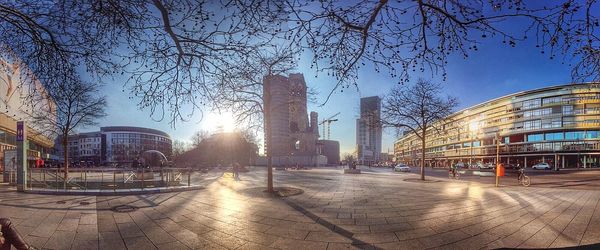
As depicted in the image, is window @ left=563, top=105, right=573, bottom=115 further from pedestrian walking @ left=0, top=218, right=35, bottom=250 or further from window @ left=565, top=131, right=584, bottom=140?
pedestrian walking @ left=0, top=218, right=35, bottom=250

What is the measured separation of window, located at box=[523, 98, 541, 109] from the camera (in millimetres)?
81562

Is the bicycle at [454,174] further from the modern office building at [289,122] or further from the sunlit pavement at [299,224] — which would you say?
the sunlit pavement at [299,224]

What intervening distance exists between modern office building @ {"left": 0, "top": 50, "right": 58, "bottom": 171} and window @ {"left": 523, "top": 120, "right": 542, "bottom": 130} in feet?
326

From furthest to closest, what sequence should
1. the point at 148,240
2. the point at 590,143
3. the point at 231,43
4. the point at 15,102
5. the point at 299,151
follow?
the point at 299,151
the point at 590,143
the point at 15,102
the point at 148,240
the point at 231,43

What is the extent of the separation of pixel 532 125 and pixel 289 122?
3192 inches

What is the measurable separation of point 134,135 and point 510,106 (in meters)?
156

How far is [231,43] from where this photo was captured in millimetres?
6059

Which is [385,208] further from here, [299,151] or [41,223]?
[299,151]

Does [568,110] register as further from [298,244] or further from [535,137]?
[298,244]

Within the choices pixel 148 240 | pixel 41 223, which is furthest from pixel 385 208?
pixel 41 223

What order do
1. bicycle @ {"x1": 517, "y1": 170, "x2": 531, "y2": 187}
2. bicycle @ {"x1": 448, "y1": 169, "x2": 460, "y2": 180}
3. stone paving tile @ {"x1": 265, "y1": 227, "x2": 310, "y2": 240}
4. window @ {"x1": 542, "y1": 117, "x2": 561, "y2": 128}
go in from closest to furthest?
stone paving tile @ {"x1": 265, "y1": 227, "x2": 310, "y2": 240}, bicycle @ {"x1": 517, "y1": 170, "x2": 531, "y2": 187}, bicycle @ {"x1": 448, "y1": 169, "x2": 460, "y2": 180}, window @ {"x1": 542, "y1": 117, "x2": 561, "y2": 128}

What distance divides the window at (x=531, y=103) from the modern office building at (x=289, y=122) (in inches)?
2257

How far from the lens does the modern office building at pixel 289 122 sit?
1534 cm

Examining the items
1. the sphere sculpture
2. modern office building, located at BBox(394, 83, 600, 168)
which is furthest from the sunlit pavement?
modern office building, located at BBox(394, 83, 600, 168)
